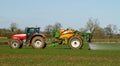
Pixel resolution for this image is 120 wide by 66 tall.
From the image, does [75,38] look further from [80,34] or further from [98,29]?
[98,29]

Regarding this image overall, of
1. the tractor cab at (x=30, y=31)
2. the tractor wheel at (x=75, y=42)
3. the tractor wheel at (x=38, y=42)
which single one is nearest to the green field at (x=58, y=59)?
the tractor wheel at (x=75, y=42)

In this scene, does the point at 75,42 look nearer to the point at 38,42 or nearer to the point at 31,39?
the point at 38,42

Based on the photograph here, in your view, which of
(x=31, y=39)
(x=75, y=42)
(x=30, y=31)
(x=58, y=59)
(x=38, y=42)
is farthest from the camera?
(x=30, y=31)

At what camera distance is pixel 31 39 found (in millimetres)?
33969

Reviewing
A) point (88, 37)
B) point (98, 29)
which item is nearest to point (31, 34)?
point (88, 37)

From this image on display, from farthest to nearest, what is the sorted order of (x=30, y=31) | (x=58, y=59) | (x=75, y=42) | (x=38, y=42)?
(x=30, y=31), (x=38, y=42), (x=75, y=42), (x=58, y=59)

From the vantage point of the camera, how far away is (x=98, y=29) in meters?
120

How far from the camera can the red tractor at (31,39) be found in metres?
33.8

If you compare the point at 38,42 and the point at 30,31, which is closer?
the point at 38,42

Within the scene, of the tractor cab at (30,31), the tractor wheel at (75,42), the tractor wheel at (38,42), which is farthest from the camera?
the tractor cab at (30,31)

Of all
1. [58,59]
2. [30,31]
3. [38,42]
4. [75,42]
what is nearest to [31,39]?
[38,42]

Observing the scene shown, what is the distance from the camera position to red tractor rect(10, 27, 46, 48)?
33781 millimetres

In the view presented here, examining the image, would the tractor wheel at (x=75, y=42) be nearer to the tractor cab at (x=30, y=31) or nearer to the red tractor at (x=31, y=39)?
the red tractor at (x=31, y=39)

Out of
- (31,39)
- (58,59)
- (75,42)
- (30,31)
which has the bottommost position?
(58,59)
